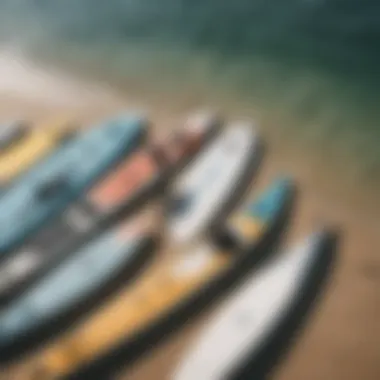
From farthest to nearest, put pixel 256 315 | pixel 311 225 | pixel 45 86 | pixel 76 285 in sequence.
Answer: pixel 45 86, pixel 311 225, pixel 76 285, pixel 256 315

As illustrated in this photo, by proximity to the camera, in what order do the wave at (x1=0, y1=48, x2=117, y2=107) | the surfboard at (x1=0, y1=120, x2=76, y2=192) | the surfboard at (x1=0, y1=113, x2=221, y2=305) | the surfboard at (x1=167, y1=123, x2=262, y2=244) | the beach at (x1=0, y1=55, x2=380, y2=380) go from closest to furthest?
the beach at (x1=0, y1=55, x2=380, y2=380) < the surfboard at (x1=0, y1=113, x2=221, y2=305) < the surfboard at (x1=167, y1=123, x2=262, y2=244) < the surfboard at (x1=0, y1=120, x2=76, y2=192) < the wave at (x1=0, y1=48, x2=117, y2=107)

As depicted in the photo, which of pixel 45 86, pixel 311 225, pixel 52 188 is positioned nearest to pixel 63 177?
pixel 52 188

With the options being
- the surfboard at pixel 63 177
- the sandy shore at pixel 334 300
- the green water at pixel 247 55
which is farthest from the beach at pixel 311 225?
the surfboard at pixel 63 177

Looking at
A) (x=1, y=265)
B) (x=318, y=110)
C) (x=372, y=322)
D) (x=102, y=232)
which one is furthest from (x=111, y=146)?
(x=372, y=322)

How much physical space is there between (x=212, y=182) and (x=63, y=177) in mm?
947

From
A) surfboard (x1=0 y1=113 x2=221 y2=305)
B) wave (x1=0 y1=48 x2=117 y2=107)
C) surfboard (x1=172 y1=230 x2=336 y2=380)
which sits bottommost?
surfboard (x1=172 y1=230 x2=336 y2=380)

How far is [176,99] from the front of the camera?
5.48 metres

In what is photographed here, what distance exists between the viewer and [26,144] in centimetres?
493

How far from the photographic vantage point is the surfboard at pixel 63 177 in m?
4.12

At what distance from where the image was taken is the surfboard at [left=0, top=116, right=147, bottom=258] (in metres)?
4.12

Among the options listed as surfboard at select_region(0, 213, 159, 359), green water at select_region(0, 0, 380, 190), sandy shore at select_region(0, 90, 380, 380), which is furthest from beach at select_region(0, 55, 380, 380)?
surfboard at select_region(0, 213, 159, 359)

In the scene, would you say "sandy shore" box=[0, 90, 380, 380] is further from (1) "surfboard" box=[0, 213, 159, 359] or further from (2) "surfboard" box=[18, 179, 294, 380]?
(1) "surfboard" box=[0, 213, 159, 359]

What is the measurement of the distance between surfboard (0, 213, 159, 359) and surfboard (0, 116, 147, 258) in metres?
0.38

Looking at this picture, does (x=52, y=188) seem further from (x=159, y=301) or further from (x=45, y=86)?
(x=45, y=86)
